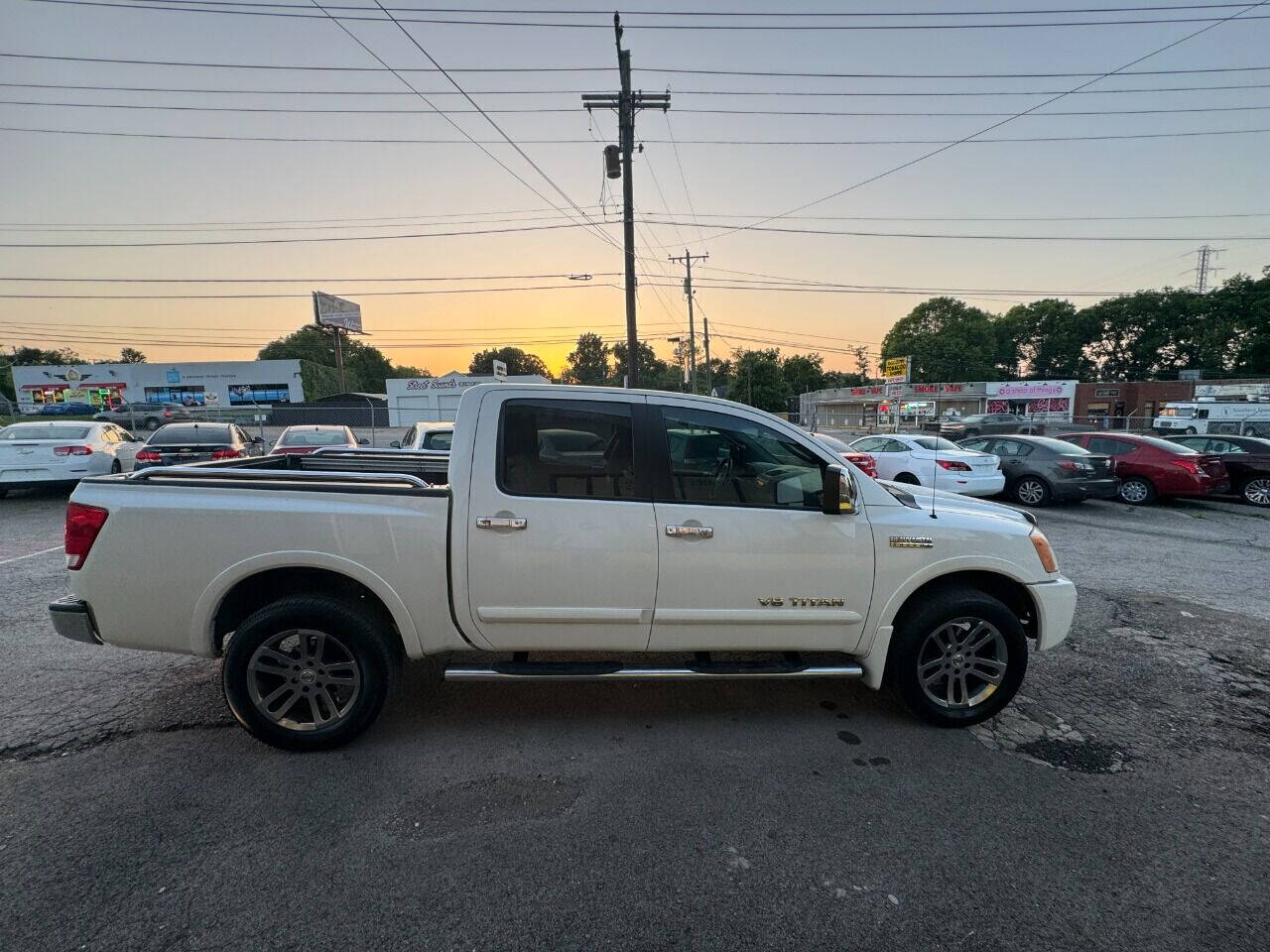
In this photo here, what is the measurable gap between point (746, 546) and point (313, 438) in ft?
38.4

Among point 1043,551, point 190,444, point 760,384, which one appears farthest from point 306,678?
point 760,384

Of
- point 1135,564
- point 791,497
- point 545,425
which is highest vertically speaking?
point 545,425

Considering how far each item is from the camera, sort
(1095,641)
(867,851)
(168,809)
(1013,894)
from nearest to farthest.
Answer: (1013,894)
(867,851)
(168,809)
(1095,641)

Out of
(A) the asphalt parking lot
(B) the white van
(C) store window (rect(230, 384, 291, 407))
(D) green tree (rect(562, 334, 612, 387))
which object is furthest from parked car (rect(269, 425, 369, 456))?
(D) green tree (rect(562, 334, 612, 387))

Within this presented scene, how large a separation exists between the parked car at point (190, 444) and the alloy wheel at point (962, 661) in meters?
10.8

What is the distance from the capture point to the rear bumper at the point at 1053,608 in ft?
11.0

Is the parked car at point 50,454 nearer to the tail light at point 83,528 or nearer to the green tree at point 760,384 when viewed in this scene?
the tail light at point 83,528

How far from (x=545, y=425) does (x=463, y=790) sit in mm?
1844

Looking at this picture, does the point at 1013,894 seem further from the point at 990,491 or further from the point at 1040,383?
the point at 1040,383

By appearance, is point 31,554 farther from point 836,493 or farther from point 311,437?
point 836,493

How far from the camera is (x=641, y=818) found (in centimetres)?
257

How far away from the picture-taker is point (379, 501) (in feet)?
9.86

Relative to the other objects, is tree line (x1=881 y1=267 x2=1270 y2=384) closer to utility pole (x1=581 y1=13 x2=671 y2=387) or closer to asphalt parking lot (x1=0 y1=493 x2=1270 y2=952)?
utility pole (x1=581 y1=13 x2=671 y2=387)

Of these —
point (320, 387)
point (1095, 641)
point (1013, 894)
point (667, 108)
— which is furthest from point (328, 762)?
point (320, 387)
